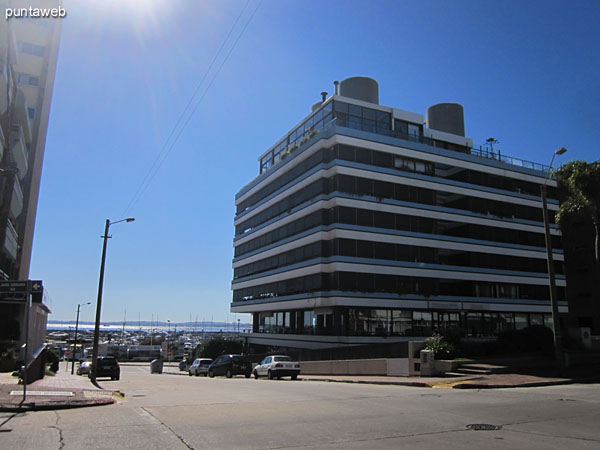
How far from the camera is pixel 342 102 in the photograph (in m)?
48.3

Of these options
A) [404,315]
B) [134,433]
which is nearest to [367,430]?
[134,433]

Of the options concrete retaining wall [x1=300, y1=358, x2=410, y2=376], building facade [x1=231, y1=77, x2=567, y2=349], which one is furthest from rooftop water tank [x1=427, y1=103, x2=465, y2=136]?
concrete retaining wall [x1=300, y1=358, x2=410, y2=376]

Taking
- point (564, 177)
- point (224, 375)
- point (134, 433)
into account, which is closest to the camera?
point (134, 433)

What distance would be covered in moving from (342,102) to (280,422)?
138 ft

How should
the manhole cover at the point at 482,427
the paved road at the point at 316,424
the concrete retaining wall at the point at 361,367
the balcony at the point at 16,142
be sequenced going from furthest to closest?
the balcony at the point at 16,142 → the concrete retaining wall at the point at 361,367 → the manhole cover at the point at 482,427 → the paved road at the point at 316,424

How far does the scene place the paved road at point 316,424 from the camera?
7766 mm

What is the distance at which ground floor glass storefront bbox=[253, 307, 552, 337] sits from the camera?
43281 millimetres

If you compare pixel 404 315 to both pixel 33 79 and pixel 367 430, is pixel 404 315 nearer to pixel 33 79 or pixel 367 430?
pixel 367 430

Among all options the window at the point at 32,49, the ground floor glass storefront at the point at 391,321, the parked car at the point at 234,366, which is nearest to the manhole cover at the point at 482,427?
the parked car at the point at 234,366

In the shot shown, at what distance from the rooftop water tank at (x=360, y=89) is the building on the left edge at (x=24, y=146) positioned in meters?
29.3

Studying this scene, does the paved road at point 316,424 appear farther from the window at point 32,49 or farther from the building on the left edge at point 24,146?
the window at point 32,49

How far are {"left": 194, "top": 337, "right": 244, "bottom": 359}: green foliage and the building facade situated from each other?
7.50 metres

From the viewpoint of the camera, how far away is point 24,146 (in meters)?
36.9

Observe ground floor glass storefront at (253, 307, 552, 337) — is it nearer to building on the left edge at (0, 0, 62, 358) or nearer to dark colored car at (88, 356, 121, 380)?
dark colored car at (88, 356, 121, 380)
